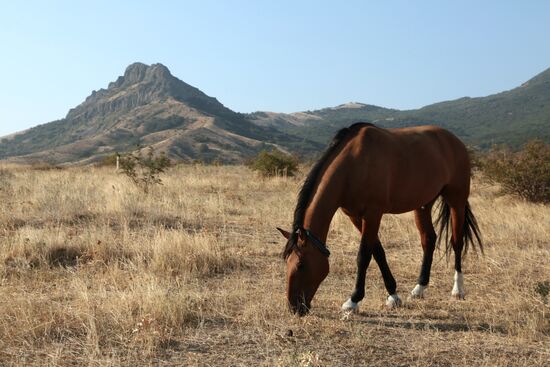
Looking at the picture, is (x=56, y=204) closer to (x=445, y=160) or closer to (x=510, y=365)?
(x=445, y=160)

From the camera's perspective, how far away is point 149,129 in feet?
369

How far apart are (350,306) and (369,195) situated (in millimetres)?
1061

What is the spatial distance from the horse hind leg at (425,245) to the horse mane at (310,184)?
1.58 metres

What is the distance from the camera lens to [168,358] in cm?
344

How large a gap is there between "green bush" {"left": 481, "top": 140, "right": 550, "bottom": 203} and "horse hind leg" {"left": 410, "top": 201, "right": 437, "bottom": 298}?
724 cm

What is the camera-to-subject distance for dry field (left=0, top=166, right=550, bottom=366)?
3518 millimetres

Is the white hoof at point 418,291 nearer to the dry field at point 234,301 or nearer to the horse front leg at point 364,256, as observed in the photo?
the dry field at point 234,301

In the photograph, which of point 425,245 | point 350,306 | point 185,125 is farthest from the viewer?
point 185,125

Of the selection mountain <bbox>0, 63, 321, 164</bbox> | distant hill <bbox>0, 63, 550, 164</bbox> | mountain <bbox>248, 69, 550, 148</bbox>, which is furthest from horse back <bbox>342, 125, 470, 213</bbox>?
mountain <bbox>248, 69, 550, 148</bbox>

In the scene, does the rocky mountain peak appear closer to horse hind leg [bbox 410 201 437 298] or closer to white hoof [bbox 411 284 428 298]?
horse hind leg [bbox 410 201 437 298]

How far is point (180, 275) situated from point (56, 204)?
5.15m

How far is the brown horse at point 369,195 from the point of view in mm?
4125

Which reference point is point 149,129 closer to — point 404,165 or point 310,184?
point 404,165

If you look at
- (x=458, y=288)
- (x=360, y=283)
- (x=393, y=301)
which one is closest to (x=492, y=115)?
(x=458, y=288)
